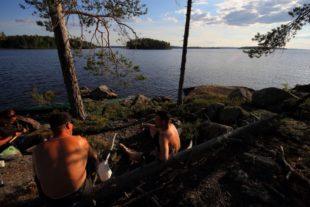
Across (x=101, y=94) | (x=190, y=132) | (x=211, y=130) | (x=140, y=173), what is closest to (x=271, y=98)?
(x=211, y=130)

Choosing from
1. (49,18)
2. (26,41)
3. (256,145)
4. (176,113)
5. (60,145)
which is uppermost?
(49,18)

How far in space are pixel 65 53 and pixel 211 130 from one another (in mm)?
6537

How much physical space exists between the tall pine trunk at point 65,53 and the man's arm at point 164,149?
6364 mm

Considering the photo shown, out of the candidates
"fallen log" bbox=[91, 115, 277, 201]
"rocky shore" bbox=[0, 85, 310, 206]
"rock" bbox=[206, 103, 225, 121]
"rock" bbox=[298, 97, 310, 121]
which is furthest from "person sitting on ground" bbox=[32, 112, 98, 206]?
"rock" bbox=[298, 97, 310, 121]

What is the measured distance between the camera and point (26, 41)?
114 meters

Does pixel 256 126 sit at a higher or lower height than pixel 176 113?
higher

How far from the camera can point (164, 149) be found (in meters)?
5.43

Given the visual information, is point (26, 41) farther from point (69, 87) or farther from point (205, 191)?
point (205, 191)

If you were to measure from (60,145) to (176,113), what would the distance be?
8.01 metres

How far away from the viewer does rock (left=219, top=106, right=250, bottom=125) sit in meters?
9.72

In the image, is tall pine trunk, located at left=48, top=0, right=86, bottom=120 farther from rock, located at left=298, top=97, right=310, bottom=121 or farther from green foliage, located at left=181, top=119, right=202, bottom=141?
rock, located at left=298, top=97, right=310, bottom=121

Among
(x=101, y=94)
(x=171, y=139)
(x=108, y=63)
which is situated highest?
(x=108, y=63)

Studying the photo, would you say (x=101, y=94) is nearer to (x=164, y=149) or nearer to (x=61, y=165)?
(x=164, y=149)

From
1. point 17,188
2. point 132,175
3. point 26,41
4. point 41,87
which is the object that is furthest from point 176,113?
point 26,41
